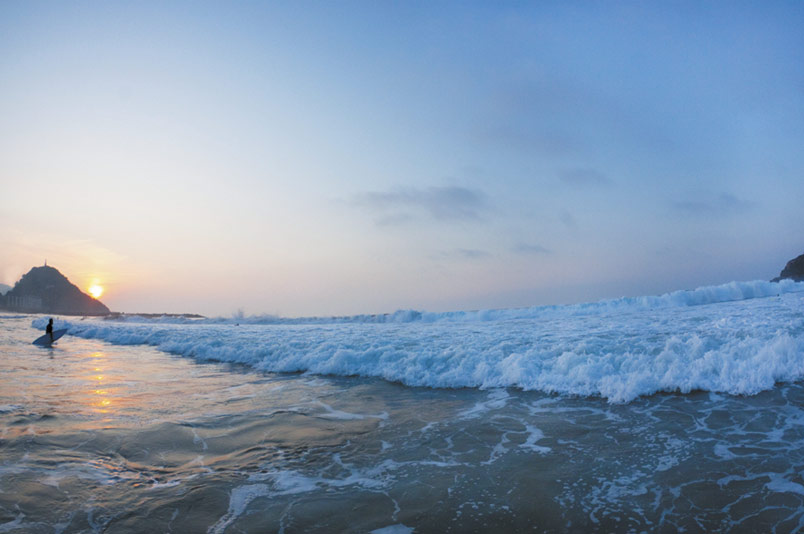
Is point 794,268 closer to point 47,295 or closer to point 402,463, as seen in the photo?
point 402,463

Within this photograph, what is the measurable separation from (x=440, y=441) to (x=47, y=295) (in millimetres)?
208088

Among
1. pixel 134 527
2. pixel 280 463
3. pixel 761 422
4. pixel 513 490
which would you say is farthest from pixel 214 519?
pixel 761 422

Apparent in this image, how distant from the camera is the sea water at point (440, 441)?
5.10 meters

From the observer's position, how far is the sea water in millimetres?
5098

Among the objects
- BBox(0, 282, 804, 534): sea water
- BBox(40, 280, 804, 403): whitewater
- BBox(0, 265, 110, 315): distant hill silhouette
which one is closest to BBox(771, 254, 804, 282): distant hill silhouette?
BBox(40, 280, 804, 403): whitewater

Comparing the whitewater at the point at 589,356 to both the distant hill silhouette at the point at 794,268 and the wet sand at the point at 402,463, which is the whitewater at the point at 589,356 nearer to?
the wet sand at the point at 402,463

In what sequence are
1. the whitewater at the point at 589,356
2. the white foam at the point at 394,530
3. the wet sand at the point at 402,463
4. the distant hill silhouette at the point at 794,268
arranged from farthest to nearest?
the distant hill silhouette at the point at 794,268, the whitewater at the point at 589,356, the wet sand at the point at 402,463, the white foam at the point at 394,530

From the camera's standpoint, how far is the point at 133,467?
21.7ft

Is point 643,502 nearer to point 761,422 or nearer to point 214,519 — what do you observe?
point 761,422

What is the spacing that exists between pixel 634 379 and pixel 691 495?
18.0 feet

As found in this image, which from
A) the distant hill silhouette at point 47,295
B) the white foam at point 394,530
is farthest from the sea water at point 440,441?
the distant hill silhouette at point 47,295

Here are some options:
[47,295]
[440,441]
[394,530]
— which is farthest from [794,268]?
[47,295]

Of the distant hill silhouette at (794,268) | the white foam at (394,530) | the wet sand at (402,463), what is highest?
the distant hill silhouette at (794,268)

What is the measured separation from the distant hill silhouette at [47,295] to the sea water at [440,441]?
17879 centimetres
